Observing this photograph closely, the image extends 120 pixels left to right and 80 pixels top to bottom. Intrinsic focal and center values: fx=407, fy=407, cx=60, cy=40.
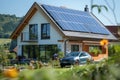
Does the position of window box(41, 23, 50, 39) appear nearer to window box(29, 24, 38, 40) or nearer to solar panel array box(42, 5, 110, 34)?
window box(29, 24, 38, 40)

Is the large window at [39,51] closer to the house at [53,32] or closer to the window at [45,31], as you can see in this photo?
the house at [53,32]

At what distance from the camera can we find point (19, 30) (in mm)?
42875

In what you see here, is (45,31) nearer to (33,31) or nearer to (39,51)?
(33,31)

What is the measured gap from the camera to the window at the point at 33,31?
40.9 meters

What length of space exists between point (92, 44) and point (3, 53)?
1425 cm

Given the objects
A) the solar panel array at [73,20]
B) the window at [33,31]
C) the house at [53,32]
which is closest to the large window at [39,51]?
the house at [53,32]

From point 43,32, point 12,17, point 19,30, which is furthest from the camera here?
point 12,17

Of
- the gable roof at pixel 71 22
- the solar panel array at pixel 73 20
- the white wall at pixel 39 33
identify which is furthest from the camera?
the white wall at pixel 39 33

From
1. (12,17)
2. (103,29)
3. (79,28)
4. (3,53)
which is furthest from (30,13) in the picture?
(12,17)

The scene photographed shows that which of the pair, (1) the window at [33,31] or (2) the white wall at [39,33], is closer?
(2) the white wall at [39,33]

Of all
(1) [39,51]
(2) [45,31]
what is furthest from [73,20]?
(1) [39,51]

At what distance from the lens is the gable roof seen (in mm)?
38062

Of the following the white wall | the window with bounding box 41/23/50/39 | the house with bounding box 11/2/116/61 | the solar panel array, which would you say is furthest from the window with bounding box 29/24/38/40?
the solar panel array

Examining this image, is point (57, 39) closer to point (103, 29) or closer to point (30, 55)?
point (30, 55)
